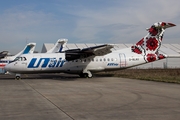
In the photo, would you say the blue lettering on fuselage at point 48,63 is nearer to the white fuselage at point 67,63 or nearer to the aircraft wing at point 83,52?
the white fuselage at point 67,63

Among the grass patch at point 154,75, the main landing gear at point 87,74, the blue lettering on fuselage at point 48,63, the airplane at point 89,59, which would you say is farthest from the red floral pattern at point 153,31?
the blue lettering on fuselage at point 48,63

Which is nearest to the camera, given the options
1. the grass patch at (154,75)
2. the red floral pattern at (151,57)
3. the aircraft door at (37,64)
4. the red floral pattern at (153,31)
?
the grass patch at (154,75)

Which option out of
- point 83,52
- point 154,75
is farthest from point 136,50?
point 83,52

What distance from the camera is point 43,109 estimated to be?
254 inches

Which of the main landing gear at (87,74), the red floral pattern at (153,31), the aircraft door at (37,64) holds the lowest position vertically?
the main landing gear at (87,74)

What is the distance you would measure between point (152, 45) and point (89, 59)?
7905mm

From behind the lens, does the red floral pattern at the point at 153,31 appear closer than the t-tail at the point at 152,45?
No

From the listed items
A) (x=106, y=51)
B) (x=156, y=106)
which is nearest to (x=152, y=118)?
(x=156, y=106)

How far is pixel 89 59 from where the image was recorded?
20.8m

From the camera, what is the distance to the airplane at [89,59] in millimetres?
19281

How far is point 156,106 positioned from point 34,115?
4.38 meters

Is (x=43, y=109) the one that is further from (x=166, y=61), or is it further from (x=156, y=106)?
(x=166, y=61)

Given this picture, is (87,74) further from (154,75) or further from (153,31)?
(153,31)

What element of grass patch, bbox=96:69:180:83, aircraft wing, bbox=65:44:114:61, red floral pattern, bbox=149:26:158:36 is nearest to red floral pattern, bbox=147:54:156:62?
grass patch, bbox=96:69:180:83
